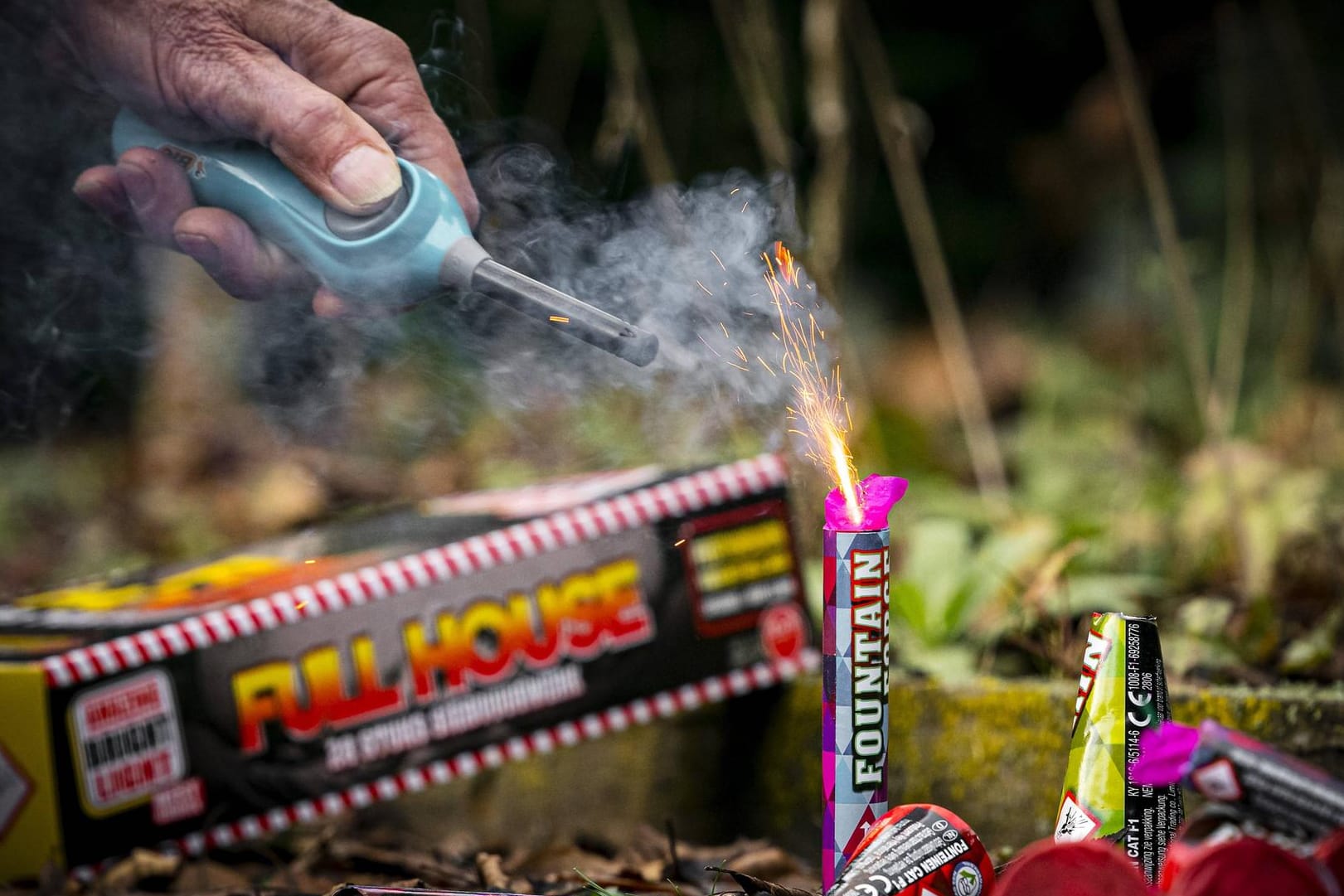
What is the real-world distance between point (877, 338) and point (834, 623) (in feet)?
20.4

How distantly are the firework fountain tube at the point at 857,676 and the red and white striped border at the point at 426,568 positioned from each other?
0.95 meters

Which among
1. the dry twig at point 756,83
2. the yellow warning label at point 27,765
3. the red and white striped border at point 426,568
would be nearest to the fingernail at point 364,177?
the red and white striped border at point 426,568

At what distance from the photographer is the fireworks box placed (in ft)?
7.86

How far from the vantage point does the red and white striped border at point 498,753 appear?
8.06ft

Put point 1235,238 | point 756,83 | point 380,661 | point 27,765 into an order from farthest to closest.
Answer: point 1235,238 < point 756,83 < point 380,661 < point 27,765

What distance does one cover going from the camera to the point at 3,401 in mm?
2469

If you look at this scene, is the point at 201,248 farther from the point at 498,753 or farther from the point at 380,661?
the point at 498,753

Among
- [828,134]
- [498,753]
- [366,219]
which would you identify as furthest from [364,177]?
[828,134]

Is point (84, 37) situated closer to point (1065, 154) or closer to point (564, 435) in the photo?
point (564, 435)

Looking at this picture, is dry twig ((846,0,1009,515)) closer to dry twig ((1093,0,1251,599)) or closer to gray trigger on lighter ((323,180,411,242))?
dry twig ((1093,0,1251,599))

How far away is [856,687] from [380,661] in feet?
3.90

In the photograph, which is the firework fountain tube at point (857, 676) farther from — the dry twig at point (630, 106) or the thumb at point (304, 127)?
the dry twig at point (630, 106)

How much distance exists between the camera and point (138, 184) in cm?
202

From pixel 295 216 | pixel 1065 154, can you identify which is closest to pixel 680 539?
pixel 295 216
